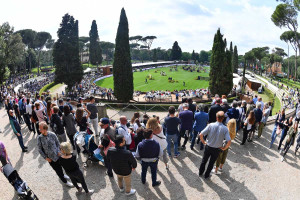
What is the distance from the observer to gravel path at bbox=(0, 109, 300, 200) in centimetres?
493

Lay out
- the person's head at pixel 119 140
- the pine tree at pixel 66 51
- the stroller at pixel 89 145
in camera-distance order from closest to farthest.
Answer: the person's head at pixel 119 140 < the stroller at pixel 89 145 < the pine tree at pixel 66 51

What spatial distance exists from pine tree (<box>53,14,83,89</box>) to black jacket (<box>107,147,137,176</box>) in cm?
2704

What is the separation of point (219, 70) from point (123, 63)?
11.9 meters

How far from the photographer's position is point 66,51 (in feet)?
92.2

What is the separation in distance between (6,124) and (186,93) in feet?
69.2

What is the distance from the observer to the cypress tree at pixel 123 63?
20547 mm

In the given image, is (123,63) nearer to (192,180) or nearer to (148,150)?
(192,180)

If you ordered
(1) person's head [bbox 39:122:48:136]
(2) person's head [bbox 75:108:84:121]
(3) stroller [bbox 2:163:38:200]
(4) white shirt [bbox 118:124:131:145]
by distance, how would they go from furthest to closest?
(2) person's head [bbox 75:108:84:121]
(4) white shirt [bbox 118:124:131:145]
(1) person's head [bbox 39:122:48:136]
(3) stroller [bbox 2:163:38:200]

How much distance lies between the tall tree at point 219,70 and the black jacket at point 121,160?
22046mm

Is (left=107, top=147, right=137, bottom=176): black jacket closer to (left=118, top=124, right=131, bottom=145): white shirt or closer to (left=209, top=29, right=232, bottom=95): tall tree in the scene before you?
(left=118, top=124, right=131, bottom=145): white shirt

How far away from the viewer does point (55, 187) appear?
17.3ft

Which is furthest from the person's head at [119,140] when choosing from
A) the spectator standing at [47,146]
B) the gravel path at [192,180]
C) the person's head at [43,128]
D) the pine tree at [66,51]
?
the pine tree at [66,51]

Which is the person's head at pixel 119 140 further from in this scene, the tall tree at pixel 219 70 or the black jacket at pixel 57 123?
the tall tree at pixel 219 70

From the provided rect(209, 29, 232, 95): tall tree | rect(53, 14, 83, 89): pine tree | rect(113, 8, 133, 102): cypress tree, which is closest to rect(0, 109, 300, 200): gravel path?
rect(113, 8, 133, 102): cypress tree
